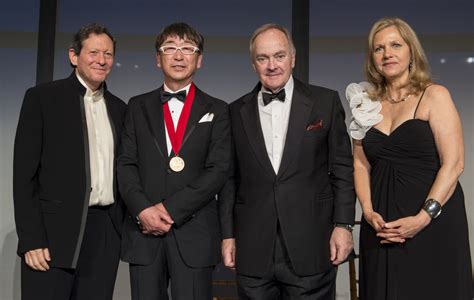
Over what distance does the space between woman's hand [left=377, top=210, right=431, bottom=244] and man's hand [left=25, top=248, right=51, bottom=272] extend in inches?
55.9

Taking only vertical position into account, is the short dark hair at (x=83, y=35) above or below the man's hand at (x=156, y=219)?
above

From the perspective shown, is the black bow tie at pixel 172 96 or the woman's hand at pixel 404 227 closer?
the woman's hand at pixel 404 227

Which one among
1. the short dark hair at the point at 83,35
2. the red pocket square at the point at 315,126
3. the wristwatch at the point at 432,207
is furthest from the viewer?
the short dark hair at the point at 83,35

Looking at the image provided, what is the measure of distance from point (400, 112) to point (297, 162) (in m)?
0.49

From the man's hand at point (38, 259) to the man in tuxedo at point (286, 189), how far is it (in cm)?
76

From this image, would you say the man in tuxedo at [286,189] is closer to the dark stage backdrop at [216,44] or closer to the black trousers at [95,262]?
the black trousers at [95,262]

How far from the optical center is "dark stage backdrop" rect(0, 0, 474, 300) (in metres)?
4.29

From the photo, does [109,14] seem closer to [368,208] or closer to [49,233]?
[49,233]

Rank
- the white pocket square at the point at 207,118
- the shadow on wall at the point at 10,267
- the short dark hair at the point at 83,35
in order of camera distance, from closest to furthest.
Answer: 1. the white pocket square at the point at 207,118
2. the short dark hair at the point at 83,35
3. the shadow on wall at the point at 10,267

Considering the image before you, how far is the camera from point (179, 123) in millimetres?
2371

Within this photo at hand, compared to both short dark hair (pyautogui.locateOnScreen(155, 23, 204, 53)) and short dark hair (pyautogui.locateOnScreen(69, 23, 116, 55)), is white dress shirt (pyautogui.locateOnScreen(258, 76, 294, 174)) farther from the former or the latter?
short dark hair (pyautogui.locateOnScreen(69, 23, 116, 55))

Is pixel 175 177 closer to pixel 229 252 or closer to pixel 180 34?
pixel 229 252

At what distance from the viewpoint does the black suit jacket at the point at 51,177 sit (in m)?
2.33

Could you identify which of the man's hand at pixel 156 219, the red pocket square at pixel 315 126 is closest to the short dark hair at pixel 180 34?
the red pocket square at pixel 315 126
